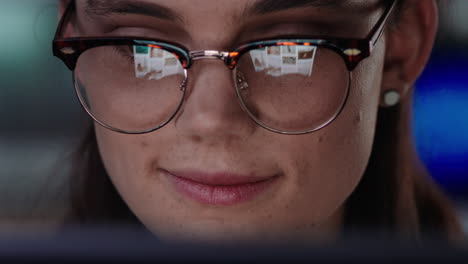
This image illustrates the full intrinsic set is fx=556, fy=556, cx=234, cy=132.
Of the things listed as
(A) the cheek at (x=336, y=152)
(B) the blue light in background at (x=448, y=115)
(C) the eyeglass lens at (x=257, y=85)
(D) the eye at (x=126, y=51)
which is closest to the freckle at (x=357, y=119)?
(A) the cheek at (x=336, y=152)

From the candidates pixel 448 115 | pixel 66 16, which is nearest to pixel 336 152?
pixel 66 16

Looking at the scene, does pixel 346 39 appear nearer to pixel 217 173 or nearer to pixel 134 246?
pixel 217 173

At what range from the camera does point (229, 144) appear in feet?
3.40

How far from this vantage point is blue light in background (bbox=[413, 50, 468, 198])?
317 cm

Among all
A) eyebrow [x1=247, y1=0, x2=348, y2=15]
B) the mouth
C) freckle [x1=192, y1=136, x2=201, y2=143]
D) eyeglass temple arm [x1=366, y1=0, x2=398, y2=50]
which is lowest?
the mouth

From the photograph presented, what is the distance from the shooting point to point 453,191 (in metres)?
3.31

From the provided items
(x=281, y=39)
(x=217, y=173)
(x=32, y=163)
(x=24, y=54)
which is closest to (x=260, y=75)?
(x=281, y=39)

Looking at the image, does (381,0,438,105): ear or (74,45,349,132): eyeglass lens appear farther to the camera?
(381,0,438,105): ear

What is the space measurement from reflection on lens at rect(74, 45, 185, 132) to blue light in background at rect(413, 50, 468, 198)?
2.34 metres

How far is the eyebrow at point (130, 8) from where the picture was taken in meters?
1.03

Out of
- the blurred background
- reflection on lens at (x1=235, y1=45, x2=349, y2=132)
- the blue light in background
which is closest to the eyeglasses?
reflection on lens at (x1=235, y1=45, x2=349, y2=132)

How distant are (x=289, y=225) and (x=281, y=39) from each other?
→ 0.39 metres

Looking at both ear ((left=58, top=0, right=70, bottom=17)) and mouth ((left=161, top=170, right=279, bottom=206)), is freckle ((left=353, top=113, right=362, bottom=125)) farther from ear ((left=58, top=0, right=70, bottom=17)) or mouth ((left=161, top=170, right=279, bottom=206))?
ear ((left=58, top=0, right=70, bottom=17))

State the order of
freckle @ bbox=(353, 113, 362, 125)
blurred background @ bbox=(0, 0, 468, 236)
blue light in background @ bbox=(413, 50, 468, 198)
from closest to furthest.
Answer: freckle @ bbox=(353, 113, 362, 125) → blurred background @ bbox=(0, 0, 468, 236) → blue light in background @ bbox=(413, 50, 468, 198)
